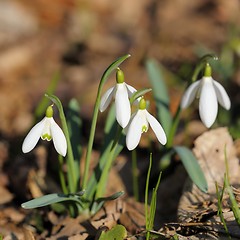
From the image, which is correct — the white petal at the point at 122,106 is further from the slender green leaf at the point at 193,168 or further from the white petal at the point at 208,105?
the slender green leaf at the point at 193,168

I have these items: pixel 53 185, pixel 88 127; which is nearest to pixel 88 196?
pixel 53 185

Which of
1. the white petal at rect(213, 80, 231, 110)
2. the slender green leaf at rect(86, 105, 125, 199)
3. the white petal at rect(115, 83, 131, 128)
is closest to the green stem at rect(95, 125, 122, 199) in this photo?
the slender green leaf at rect(86, 105, 125, 199)

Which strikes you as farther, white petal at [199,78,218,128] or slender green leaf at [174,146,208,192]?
slender green leaf at [174,146,208,192]

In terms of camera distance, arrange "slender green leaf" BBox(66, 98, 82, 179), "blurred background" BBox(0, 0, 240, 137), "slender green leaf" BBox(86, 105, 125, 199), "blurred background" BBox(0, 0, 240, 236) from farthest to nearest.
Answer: "blurred background" BBox(0, 0, 240, 137), "blurred background" BBox(0, 0, 240, 236), "slender green leaf" BBox(66, 98, 82, 179), "slender green leaf" BBox(86, 105, 125, 199)

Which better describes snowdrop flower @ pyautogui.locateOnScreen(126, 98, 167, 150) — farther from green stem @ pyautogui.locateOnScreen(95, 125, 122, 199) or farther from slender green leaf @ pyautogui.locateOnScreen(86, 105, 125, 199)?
slender green leaf @ pyautogui.locateOnScreen(86, 105, 125, 199)

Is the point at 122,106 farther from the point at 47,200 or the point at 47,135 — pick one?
the point at 47,200

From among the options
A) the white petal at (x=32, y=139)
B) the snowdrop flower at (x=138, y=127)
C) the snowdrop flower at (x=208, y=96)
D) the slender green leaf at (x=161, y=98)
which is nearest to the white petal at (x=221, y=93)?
the snowdrop flower at (x=208, y=96)

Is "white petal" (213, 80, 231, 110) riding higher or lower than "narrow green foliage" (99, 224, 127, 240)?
higher
